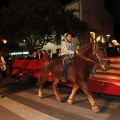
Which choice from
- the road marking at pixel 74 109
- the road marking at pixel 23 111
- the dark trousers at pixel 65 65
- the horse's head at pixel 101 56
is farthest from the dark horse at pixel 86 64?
the road marking at pixel 23 111

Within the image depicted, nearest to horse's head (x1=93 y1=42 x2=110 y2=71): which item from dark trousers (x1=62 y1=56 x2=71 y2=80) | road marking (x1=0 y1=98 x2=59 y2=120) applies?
dark trousers (x1=62 y1=56 x2=71 y2=80)

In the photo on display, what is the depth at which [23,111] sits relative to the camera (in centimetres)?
787

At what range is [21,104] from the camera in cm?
899

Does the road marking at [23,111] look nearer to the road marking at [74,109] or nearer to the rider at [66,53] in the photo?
the road marking at [74,109]

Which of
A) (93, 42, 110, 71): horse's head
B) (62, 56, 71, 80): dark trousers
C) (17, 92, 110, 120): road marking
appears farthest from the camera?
(62, 56, 71, 80): dark trousers

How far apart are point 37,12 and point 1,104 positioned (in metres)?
→ 19.8

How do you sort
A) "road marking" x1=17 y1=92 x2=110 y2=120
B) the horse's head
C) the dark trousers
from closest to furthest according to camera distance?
1. "road marking" x1=17 y1=92 x2=110 y2=120
2. the horse's head
3. the dark trousers

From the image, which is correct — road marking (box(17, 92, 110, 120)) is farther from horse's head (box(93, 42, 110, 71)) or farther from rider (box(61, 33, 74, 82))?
horse's head (box(93, 42, 110, 71))

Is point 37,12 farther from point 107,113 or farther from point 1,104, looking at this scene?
point 107,113

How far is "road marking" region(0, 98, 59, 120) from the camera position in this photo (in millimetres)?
7104

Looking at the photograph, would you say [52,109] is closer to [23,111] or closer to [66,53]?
[23,111]

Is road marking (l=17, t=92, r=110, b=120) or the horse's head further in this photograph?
the horse's head

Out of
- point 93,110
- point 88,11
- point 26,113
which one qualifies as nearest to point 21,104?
point 26,113

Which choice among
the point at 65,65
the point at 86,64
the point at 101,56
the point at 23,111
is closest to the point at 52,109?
the point at 23,111
